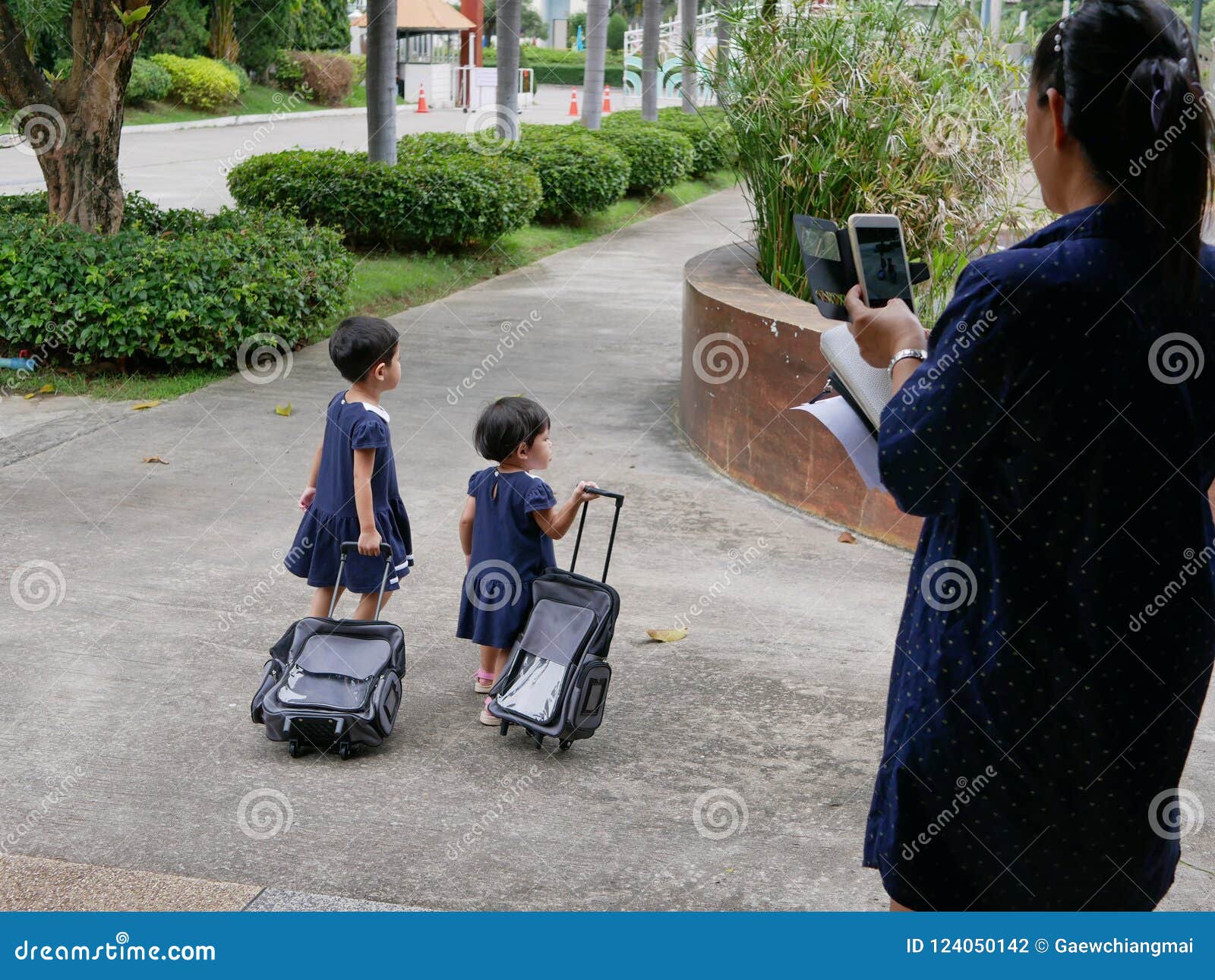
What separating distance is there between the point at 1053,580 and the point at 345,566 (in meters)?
3.00

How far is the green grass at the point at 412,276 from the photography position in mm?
8148

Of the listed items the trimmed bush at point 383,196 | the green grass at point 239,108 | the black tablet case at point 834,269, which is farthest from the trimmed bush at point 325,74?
the black tablet case at point 834,269

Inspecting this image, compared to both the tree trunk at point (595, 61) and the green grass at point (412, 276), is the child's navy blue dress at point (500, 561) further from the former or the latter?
the tree trunk at point (595, 61)

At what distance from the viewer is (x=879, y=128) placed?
714cm

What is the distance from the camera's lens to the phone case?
1.99 metres

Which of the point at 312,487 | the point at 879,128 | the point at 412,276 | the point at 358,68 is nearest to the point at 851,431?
the point at 312,487

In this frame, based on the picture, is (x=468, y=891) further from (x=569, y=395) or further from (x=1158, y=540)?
(x=569, y=395)

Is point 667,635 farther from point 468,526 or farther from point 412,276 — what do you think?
point 412,276

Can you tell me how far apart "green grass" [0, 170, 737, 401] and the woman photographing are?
272 inches

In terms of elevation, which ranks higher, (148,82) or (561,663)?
(561,663)

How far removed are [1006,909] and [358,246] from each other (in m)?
11.7

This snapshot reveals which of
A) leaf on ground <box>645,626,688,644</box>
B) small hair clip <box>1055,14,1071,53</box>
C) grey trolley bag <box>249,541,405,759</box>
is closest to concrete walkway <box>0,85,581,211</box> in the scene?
leaf on ground <box>645,626,688,644</box>

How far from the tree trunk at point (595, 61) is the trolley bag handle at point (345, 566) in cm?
1573

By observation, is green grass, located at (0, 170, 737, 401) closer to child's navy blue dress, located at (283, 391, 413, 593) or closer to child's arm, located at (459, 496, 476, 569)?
child's navy blue dress, located at (283, 391, 413, 593)
